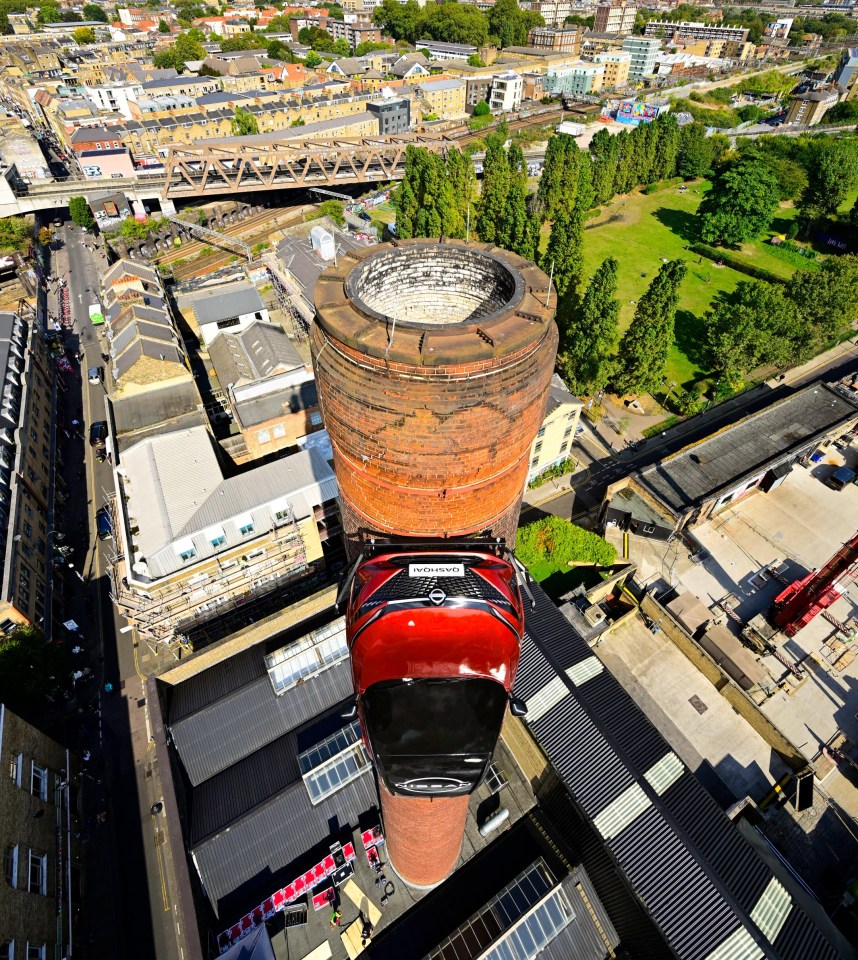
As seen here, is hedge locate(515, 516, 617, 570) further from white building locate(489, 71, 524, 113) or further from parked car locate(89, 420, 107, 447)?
white building locate(489, 71, 524, 113)

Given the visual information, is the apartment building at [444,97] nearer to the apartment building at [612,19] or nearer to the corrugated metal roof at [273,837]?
the apartment building at [612,19]

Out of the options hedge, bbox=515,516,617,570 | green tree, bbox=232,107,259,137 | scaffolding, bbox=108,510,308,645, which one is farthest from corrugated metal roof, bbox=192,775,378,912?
green tree, bbox=232,107,259,137

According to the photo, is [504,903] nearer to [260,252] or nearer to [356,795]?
[356,795]

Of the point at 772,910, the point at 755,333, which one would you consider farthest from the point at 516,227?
the point at 772,910

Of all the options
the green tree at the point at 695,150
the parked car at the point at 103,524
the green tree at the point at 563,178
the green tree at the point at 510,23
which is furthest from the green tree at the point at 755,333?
the green tree at the point at 510,23

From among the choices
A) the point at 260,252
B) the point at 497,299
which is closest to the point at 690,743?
the point at 497,299

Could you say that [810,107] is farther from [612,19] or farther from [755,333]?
[612,19]
